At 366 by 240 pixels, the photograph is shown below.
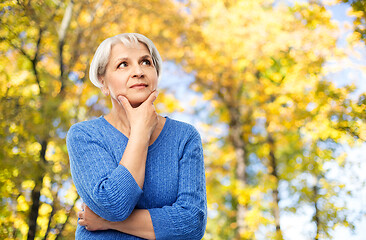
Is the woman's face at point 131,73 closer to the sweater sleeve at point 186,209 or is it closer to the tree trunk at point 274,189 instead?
the sweater sleeve at point 186,209

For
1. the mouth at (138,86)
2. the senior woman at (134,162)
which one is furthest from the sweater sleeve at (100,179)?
the mouth at (138,86)

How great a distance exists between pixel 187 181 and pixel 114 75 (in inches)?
18.5

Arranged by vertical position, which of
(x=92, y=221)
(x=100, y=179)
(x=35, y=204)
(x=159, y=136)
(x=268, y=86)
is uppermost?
(x=268, y=86)

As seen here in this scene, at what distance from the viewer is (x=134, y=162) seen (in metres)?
1.15

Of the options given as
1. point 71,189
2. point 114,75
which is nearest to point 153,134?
point 114,75

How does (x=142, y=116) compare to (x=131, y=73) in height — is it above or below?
below

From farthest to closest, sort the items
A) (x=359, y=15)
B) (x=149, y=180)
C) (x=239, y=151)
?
(x=239, y=151), (x=359, y=15), (x=149, y=180)

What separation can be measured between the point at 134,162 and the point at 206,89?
21.2ft

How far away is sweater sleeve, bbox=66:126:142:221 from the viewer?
111cm

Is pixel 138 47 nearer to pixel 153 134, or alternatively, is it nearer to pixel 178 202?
pixel 153 134

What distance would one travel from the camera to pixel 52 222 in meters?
3.53

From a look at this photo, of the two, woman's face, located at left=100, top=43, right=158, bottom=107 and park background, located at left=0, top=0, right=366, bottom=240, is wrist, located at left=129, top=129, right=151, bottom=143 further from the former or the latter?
park background, located at left=0, top=0, right=366, bottom=240

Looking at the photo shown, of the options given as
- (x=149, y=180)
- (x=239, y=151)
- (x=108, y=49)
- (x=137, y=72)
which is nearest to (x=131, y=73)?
(x=137, y=72)

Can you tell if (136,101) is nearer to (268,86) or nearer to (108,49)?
(108,49)
